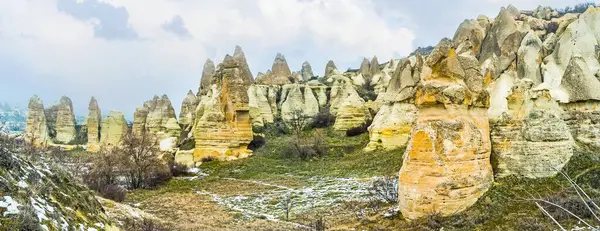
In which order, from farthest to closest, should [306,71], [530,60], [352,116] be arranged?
[306,71], [352,116], [530,60]

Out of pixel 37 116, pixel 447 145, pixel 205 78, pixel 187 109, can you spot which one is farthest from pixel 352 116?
pixel 37 116

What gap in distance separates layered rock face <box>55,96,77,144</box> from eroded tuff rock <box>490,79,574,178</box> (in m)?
39.7

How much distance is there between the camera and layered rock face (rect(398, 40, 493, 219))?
10.6 m

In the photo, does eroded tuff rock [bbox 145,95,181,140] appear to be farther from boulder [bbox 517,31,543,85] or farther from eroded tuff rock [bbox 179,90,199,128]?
boulder [bbox 517,31,543,85]

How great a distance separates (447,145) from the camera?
1066 cm

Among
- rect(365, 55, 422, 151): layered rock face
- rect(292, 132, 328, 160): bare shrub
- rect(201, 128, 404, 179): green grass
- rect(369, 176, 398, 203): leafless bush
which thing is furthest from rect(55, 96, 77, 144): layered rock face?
rect(369, 176, 398, 203): leafless bush

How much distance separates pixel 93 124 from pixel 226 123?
19.8 m

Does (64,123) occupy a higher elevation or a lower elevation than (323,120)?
higher

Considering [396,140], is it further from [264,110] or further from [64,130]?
[64,130]

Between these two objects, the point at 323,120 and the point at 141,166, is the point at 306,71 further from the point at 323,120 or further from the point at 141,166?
the point at 141,166

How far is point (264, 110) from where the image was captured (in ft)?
124

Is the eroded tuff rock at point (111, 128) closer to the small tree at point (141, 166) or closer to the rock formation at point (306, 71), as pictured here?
the small tree at point (141, 166)

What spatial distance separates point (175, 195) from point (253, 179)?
4229mm

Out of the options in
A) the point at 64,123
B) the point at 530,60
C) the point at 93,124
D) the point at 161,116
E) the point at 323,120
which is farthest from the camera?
the point at 64,123
